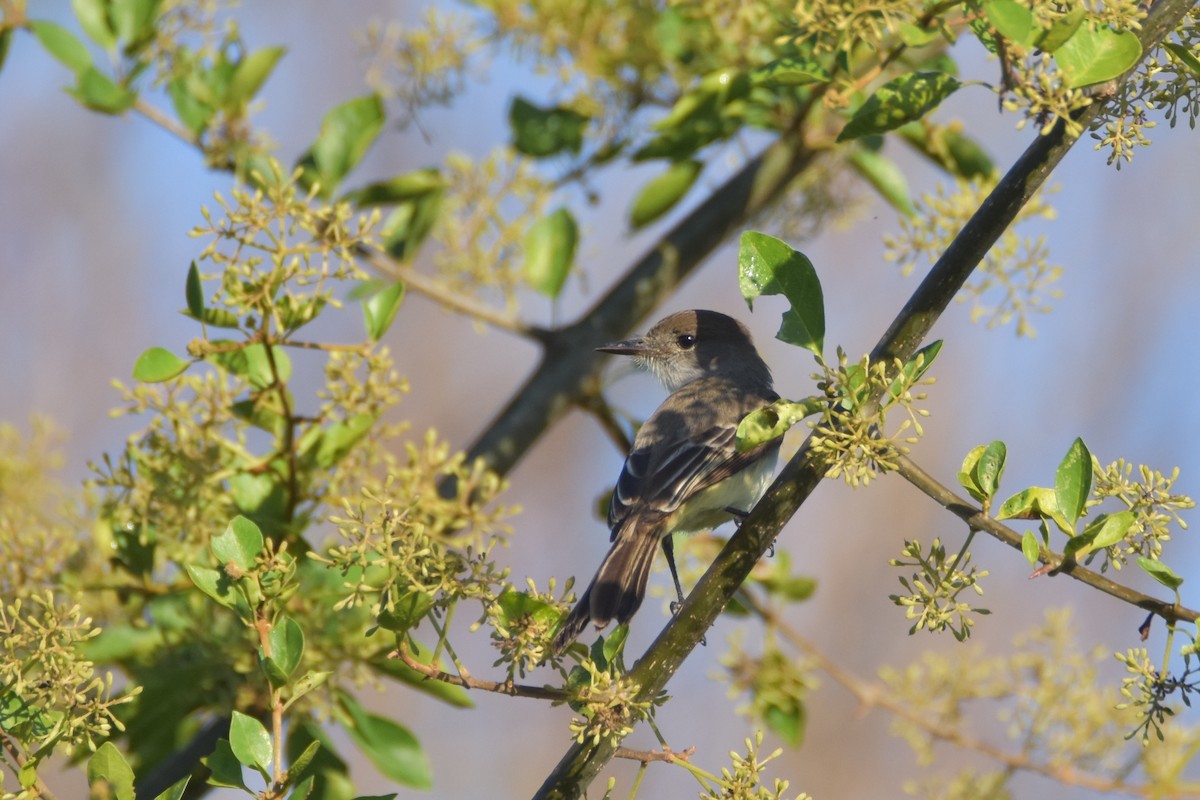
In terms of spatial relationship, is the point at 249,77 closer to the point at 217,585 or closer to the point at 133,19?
the point at 133,19

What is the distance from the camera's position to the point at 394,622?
180 centimetres

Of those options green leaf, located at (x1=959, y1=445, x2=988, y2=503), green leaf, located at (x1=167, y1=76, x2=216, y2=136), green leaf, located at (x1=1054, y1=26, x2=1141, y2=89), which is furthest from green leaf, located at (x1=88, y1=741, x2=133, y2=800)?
green leaf, located at (x1=167, y1=76, x2=216, y2=136)

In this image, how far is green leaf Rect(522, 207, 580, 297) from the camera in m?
3.38

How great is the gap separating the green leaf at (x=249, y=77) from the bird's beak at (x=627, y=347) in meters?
1.09

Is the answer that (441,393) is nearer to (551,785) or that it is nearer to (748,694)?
(748,694)

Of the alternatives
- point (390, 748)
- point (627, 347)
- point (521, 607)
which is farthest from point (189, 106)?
point (521, 607)

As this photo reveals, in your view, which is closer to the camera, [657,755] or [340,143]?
[657,755]

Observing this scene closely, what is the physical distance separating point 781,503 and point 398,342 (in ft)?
27.2

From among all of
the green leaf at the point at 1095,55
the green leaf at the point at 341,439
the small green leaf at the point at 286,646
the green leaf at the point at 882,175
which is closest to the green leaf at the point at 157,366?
the green leaf at the point at 341,439

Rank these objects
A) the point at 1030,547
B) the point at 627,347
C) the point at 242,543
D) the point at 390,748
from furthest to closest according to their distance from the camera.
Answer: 1. the point at 627,347
2. the point at 390,748
3. the point at 242,543
4. the point at 1030,547

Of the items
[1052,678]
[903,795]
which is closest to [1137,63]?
[1052,678]

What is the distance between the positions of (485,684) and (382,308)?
38.7 inches

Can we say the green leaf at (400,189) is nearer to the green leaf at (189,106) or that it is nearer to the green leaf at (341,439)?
the green leaf at (189,106)

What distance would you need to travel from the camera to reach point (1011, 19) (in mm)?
1649
